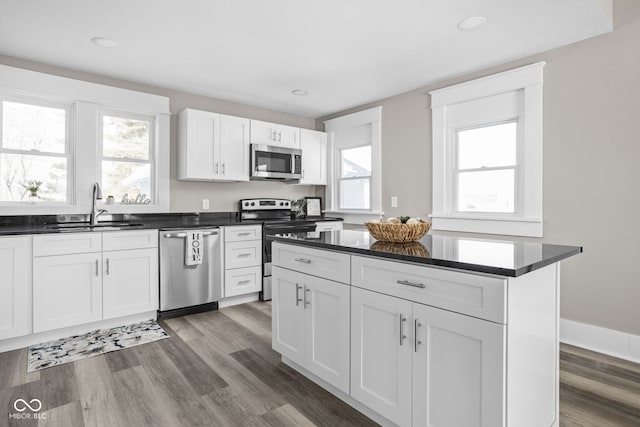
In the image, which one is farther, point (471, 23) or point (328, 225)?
point (328, 225)

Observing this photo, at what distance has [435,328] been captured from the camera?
148 centimetres

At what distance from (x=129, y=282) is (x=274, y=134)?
2.42 meters

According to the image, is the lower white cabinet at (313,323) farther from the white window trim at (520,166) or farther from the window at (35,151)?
the window at (35,151)

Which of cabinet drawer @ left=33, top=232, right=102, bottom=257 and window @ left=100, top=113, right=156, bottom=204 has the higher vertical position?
window @ left=100, top=113, right=156, bottom=204

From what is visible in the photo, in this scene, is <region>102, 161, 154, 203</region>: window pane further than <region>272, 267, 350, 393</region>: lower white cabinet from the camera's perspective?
Yes

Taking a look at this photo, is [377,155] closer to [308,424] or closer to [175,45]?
[175,45]

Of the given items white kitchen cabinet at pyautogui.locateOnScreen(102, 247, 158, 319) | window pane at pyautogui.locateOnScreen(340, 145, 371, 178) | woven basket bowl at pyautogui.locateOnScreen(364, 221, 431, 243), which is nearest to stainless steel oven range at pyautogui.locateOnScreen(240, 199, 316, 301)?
window pane at pyautogui.locateOnScreen(340, 145, 371, 178)

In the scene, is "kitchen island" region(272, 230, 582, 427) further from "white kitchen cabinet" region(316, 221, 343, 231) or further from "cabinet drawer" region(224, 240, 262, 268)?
"white kitchen cabinet" region(316, 221, 343, 231)

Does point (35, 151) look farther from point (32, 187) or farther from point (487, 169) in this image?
point (487, 169)

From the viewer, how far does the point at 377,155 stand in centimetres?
450

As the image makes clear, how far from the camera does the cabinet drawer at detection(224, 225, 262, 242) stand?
12.7 ft

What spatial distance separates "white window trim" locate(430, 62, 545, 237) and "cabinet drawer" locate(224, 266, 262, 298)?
2.08 meters

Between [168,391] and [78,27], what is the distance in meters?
2.66

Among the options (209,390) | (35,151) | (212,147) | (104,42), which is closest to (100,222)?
(35,151)
